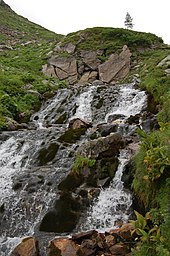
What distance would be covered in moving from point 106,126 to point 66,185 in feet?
15.5

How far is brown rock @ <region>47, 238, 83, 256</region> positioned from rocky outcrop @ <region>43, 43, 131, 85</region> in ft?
66.2

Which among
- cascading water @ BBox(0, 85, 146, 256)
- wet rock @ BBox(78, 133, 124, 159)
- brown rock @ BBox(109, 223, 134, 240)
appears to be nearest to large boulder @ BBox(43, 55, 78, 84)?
cascading water @ BBox(0, 85, 146, 256)

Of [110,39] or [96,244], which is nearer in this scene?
[96,244]

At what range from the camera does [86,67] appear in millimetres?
30125

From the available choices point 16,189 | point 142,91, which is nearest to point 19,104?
point 142,91

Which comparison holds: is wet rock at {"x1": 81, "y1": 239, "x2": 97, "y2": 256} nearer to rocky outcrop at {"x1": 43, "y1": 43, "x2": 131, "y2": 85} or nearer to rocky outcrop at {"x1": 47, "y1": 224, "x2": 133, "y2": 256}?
rocky outcrop at {"x1": 47, "y1": 224, "x2": 133, "y2": 256}

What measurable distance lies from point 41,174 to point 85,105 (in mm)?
10451

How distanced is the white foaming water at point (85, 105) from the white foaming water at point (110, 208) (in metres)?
9.84

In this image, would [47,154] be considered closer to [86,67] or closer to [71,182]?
[71,182]

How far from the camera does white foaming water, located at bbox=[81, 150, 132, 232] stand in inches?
397

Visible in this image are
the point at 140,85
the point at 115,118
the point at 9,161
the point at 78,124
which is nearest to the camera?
the point at 9,161

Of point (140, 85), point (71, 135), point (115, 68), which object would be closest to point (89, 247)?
point (71, 135)

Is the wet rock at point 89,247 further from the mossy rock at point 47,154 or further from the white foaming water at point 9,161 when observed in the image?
the mossy rock at point 47,154

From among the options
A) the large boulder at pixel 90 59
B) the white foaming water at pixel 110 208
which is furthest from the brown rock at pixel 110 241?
the large boulder at pixel 90 59
